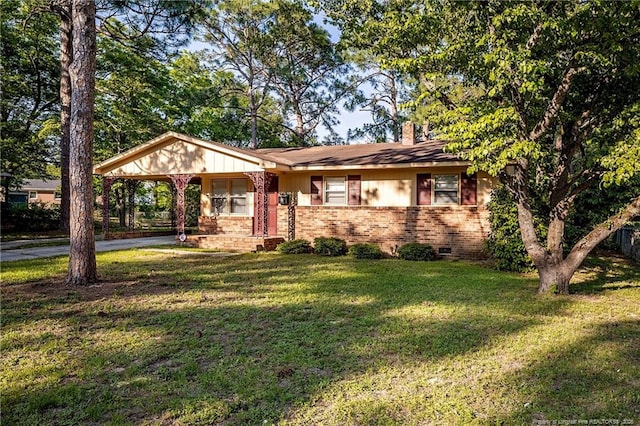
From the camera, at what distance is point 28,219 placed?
65.8 feet

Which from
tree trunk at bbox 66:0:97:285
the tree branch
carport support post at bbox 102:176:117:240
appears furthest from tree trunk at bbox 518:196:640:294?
carport support post at bbox 102:176:117:240

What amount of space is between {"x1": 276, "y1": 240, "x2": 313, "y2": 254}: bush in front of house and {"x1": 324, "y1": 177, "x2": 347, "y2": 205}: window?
182cm

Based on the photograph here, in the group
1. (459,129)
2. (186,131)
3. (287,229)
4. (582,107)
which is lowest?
(287,229)

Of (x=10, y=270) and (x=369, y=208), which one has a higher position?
(x=369, y=208)

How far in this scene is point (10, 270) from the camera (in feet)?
28.4

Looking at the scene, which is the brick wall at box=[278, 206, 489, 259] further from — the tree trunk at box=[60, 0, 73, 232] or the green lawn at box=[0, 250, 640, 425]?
the tree trunk at box=[60, 0, 73, 232]

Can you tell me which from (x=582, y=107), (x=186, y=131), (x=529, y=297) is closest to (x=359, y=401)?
(x=529, y=297)

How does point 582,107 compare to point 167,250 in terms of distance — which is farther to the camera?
point 167,250

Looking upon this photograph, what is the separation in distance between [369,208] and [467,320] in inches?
310

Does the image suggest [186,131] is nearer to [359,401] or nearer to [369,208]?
[369,208]

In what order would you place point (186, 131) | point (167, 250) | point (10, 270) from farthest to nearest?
point (186, 131), point (167, 250), point (10, 270)

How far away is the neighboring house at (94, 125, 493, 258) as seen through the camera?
12.1 metres

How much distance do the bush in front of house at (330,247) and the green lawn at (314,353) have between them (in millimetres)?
4738

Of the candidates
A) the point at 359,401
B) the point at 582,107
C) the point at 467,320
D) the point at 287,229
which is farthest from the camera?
the point at 287,229
